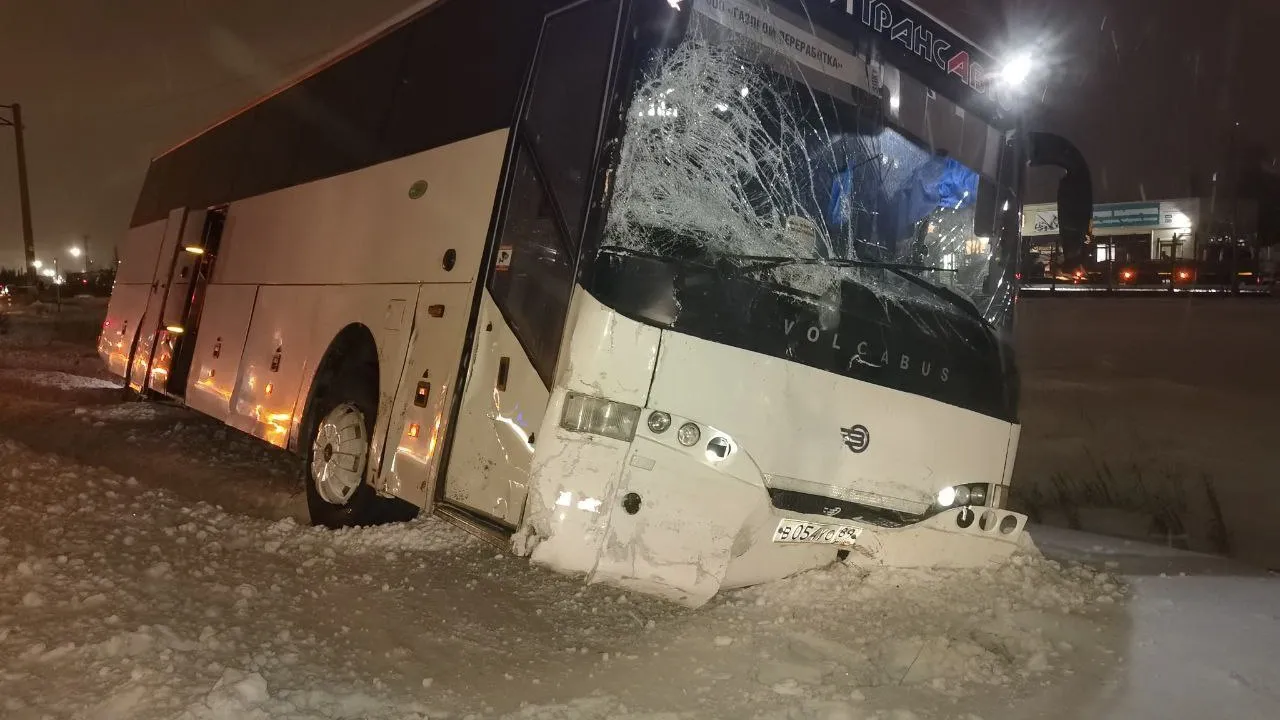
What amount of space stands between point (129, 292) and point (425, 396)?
32.7 feet

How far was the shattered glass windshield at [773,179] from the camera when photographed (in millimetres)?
4031

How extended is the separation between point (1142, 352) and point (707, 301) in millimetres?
13711

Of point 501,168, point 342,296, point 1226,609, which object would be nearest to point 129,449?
point 342,296

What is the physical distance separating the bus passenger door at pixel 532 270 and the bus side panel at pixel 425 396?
0.59 feet

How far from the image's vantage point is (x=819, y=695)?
377cm

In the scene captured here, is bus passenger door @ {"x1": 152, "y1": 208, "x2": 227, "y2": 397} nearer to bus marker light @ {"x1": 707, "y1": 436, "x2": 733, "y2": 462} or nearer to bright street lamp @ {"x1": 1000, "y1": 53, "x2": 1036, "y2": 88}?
bus marker light @ {"x1": 707, "y1": 436, "x2": 733, "y2": 462}

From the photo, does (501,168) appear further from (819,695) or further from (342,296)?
(819,695)

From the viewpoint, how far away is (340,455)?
6.18 metres

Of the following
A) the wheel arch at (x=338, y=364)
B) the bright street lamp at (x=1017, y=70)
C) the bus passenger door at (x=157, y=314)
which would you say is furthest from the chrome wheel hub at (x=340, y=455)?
the bus passenger door at (x=157, y=314)

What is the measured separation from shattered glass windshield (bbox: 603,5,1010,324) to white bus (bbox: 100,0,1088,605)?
1 centimetres

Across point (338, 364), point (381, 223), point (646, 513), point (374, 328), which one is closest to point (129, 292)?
point (338, 364)

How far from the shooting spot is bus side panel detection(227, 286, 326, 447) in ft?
23.0

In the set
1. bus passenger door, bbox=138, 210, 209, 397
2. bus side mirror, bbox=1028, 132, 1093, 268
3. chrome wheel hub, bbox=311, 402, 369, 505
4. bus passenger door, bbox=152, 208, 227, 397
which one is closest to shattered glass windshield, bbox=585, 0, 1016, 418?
bus side mirror, bbox=1028, 132, 1093, 268

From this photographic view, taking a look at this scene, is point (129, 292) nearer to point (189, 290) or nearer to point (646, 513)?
point (189, 290)
